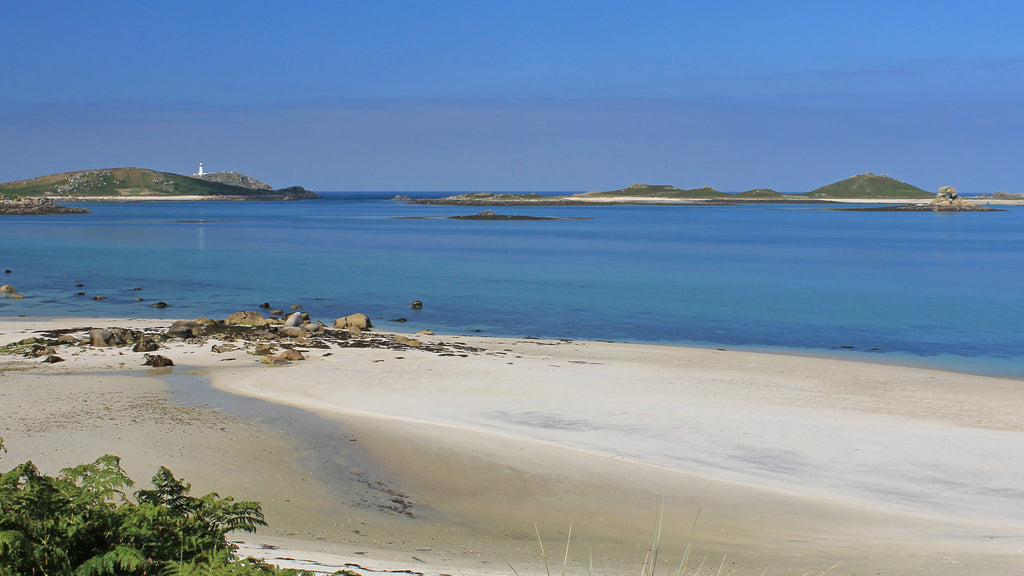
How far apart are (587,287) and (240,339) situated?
58.9ft

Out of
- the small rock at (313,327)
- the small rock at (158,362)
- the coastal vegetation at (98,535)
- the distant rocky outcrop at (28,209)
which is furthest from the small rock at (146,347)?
the distant rocky outcrop at (28,209)

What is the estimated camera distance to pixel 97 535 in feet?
13.2

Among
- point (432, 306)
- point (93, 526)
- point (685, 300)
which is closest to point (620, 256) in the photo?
point (685, 300)

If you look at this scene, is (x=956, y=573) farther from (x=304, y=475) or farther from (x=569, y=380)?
(x=569, y=380)

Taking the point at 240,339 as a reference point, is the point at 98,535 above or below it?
above

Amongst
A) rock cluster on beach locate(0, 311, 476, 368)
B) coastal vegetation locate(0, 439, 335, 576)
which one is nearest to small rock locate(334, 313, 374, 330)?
rock cluster on beach locate(0, 311, 476, 368)

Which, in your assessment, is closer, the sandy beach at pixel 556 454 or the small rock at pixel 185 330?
the sandy beach at pixel 556 454

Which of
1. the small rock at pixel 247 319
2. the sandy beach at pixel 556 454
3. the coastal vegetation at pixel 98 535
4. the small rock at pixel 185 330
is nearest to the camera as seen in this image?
the coastal vegetation at pixel 98 535

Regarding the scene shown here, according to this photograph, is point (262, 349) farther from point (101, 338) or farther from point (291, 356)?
point (101, 338)

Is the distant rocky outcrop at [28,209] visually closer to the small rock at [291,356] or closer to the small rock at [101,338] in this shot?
the small rock at [101,338]

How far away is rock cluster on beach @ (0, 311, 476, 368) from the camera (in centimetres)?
1633

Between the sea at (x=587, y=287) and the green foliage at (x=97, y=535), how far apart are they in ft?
58.1

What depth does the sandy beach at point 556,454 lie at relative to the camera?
712 cm

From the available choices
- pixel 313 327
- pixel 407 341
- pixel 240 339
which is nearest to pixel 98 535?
pixel 407 341
